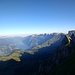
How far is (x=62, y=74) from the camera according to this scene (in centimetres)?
15638

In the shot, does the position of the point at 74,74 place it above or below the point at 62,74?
above

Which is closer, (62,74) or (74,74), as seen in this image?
(74,74)

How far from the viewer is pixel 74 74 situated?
11938 centimetres

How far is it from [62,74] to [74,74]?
38285 mm
